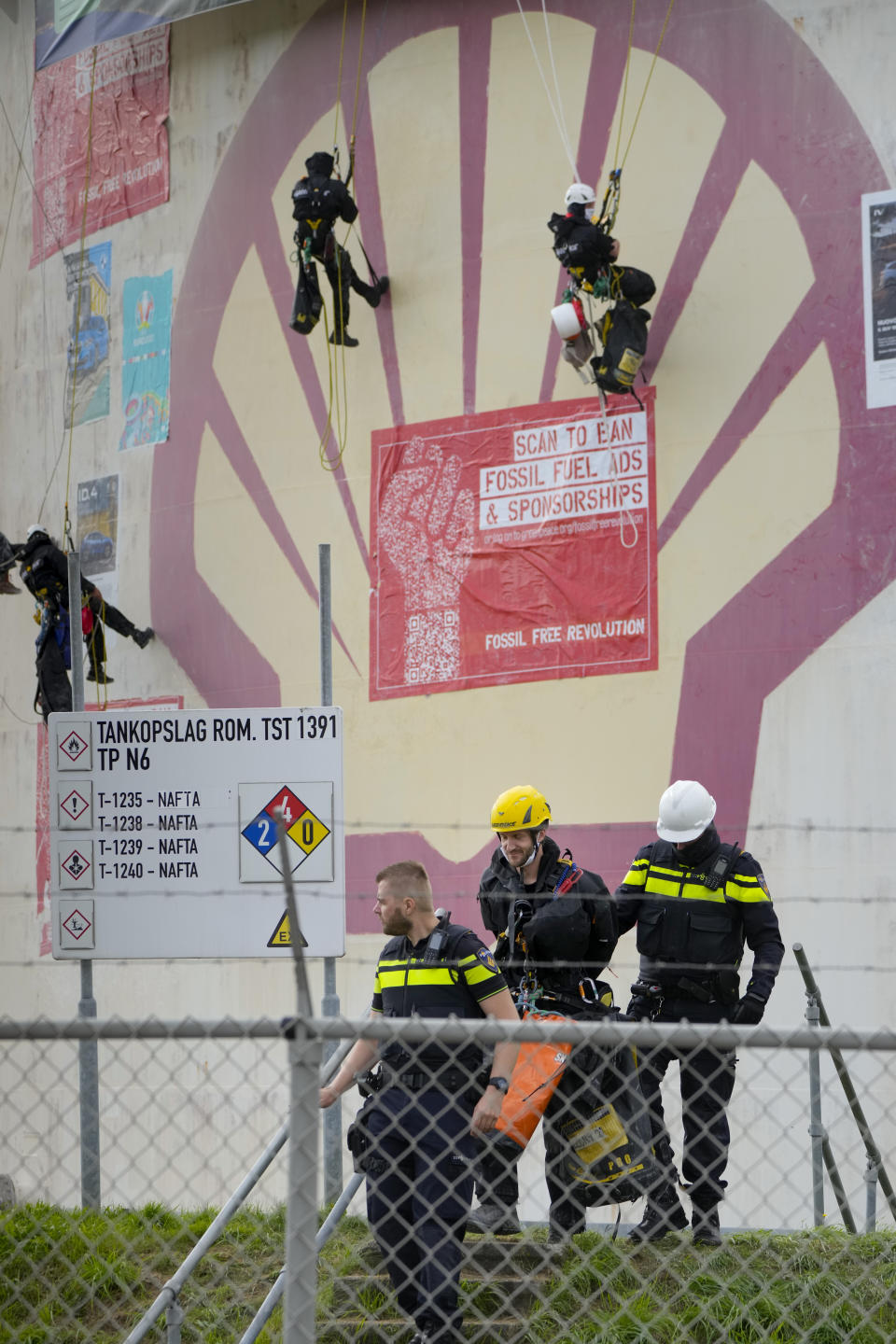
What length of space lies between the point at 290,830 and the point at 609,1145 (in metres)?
2.48

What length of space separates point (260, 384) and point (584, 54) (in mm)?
3549

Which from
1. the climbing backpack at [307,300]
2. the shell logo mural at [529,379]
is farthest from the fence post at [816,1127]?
the climbing backpack at [307,300]

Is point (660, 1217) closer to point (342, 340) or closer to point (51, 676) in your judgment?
point (342, 340)

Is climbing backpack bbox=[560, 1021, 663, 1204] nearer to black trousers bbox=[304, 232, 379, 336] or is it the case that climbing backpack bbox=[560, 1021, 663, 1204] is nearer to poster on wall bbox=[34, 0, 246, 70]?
black trousers bbox=[304, 232, 379, 336]

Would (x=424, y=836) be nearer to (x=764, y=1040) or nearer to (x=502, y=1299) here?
(x=502, y=1299)

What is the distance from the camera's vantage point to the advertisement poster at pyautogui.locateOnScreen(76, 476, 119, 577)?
47.6 feet

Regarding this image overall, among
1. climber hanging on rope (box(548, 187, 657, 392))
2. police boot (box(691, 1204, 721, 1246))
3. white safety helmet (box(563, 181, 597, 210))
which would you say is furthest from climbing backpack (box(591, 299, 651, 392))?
police boot (box(691, 1204, 721, 1246))

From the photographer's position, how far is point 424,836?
12.2m

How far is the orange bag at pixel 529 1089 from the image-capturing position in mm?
6480

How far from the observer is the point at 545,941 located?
6793mm

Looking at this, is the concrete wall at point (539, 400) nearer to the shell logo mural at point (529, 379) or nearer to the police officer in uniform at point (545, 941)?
the shell logo mural at point (529, 379)

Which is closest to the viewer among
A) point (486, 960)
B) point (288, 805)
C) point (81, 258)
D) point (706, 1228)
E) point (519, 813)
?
point (486, 960)

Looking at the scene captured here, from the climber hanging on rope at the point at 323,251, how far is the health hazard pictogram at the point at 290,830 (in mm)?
5082

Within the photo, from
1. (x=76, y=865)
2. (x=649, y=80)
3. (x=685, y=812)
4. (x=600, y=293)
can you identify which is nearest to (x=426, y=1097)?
(x=685, y=812)
